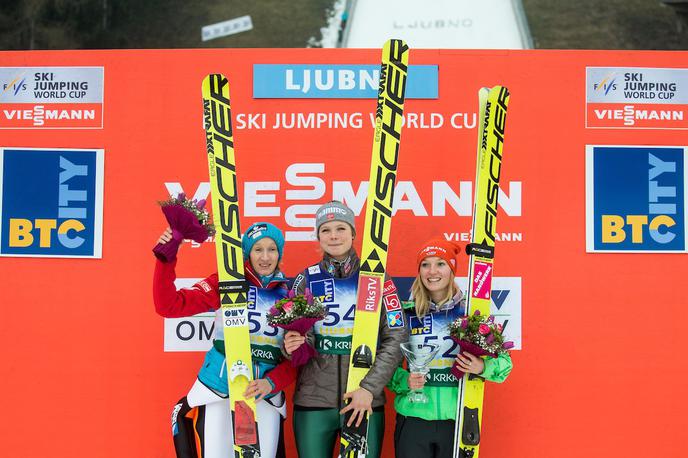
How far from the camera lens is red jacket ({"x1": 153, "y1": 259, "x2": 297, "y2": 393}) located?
2816mm

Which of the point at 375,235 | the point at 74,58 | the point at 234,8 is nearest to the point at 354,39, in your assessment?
the point at 234,8

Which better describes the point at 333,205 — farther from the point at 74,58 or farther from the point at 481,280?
the point at 74,58

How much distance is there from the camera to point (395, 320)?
2928 millimetres

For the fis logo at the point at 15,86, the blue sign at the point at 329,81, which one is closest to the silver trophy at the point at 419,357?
the blue sign at the point at 329,81

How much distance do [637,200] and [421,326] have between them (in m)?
1.48

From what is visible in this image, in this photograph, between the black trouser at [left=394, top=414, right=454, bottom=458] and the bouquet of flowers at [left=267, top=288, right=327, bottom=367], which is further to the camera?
the black trouser at [left=394, top=414, right=454, bottom=458]

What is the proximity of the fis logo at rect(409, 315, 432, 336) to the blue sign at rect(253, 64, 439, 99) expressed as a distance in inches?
50.3

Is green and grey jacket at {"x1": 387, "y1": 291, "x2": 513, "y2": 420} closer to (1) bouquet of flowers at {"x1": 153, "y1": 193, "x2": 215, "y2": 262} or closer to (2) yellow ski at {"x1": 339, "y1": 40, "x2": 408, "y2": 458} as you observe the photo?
(2) yellow ski at {"x1": 339, "y1": 40, "x2": 408, "y2": 458}

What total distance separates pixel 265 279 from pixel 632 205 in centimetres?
199

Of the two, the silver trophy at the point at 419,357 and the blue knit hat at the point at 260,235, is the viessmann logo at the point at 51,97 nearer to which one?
the blue knit hat at the point at 260,235

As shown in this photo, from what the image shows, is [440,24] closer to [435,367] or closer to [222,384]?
[435,367]

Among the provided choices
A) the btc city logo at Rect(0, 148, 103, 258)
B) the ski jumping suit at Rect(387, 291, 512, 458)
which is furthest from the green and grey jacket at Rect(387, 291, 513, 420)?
the btc city logo at Rect(0, 148, 103, 258)

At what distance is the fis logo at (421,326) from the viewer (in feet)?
9.80

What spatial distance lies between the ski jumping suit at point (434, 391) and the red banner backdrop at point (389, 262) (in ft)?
2.25
